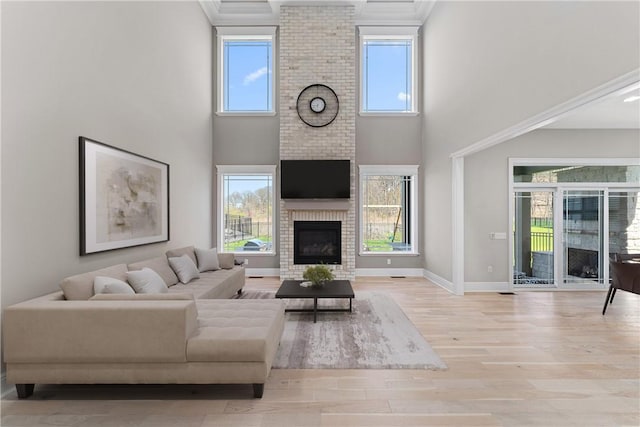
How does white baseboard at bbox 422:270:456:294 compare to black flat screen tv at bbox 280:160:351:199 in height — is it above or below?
below

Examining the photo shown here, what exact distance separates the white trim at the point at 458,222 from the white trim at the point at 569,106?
1003mm

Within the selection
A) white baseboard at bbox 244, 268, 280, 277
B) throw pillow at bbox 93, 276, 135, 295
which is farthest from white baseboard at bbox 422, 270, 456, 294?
throw pillow at bbox 93, 276, 135, 295

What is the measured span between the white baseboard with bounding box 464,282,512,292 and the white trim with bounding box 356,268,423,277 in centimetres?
152

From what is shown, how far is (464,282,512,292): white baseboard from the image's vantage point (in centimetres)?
588

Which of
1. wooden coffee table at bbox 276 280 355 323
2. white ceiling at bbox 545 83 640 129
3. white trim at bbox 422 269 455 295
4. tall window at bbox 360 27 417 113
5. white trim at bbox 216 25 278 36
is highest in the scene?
white trim at bbox 216 25 278 36

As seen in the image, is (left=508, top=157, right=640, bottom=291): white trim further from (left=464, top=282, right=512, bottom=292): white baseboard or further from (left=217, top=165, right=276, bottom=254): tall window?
(left=217, top=165, right=276, bottom=254): tall window

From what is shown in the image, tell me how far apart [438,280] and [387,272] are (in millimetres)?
1195

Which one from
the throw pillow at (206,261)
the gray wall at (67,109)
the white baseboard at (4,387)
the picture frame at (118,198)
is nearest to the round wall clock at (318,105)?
the gray wall at (67,109)

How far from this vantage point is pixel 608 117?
5.17 m

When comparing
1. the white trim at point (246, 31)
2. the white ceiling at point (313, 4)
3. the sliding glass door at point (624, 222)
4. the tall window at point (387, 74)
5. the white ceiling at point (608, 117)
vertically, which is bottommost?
the sliding glass door at point (624, 222)

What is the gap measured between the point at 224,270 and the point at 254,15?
5.40 metres

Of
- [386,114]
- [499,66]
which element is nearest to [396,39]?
[386,114]

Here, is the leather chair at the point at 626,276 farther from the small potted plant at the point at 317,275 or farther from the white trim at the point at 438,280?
the small potted plant at the point at 317,275

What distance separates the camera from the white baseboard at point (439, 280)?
592 centimetres
